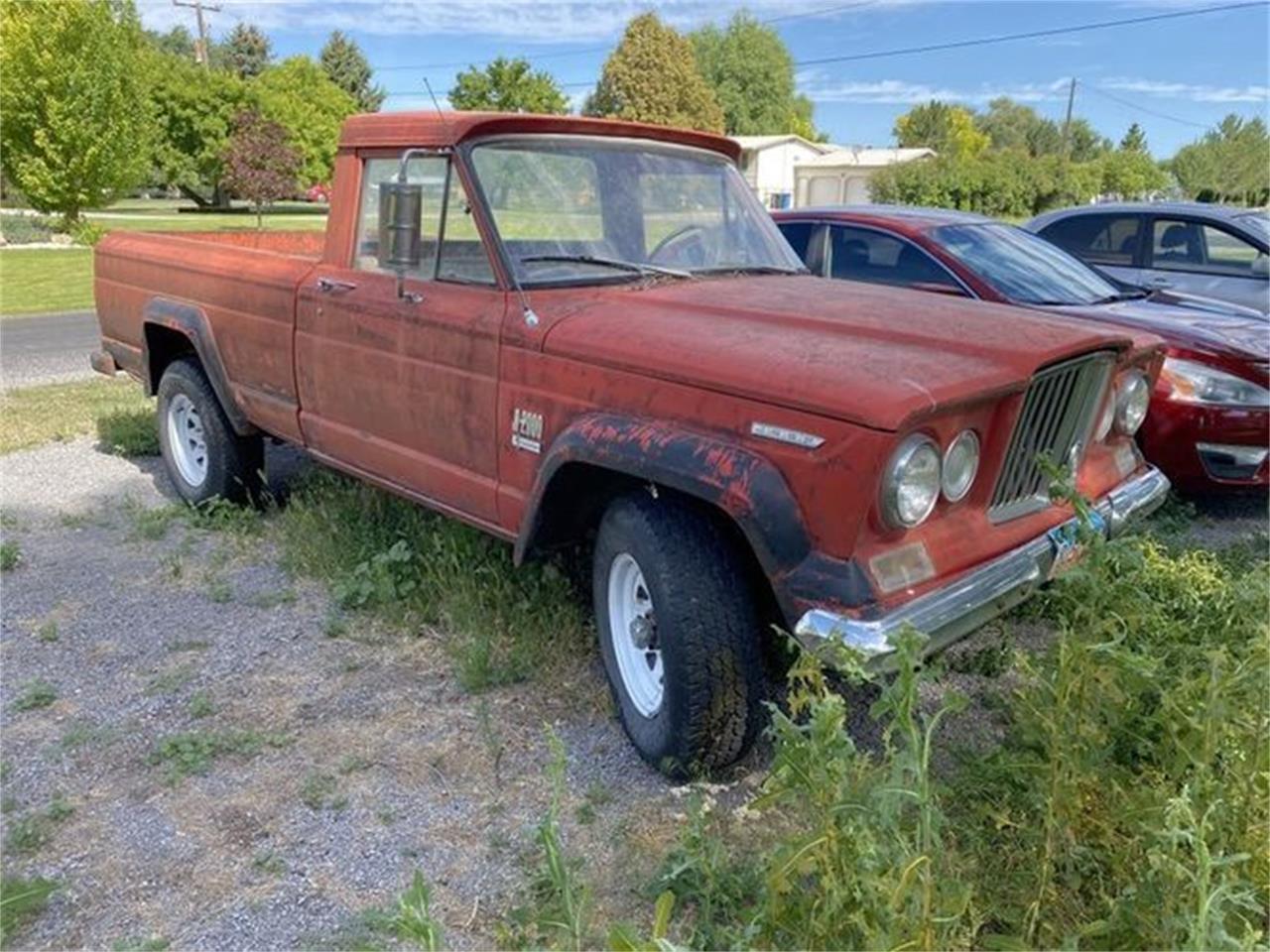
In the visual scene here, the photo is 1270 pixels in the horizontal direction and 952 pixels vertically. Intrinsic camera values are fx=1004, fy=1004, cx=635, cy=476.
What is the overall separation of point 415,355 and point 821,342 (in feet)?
5.68

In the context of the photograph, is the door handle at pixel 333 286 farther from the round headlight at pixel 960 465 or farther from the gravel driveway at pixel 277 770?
the round headlight at pixel 960 465

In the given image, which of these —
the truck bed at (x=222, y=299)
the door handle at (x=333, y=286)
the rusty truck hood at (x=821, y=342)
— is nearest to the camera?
the rusty truck hood at (x=821, y=342)

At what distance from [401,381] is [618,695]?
5.22ft

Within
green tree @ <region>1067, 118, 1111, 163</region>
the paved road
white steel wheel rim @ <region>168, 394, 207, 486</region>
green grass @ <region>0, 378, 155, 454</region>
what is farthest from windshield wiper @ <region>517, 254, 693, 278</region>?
green tree @ <region>1067, 118, 1111, 163</region>

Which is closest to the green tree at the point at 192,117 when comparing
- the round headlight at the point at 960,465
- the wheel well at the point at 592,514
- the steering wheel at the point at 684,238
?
the steering wheel at the point at 684,238

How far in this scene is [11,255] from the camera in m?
22.3

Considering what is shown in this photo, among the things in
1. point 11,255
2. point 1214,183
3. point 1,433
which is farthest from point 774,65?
point 1,433

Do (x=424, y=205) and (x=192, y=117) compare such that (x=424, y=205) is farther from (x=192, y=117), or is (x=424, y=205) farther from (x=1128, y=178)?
(x=1128, y=178)

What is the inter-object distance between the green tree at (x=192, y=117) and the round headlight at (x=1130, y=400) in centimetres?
4183

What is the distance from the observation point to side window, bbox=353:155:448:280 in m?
3.94

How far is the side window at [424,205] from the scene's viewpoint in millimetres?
3936

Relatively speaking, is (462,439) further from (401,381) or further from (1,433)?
(1,433)

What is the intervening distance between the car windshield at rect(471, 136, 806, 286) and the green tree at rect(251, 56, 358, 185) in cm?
3646

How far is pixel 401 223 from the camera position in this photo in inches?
145
